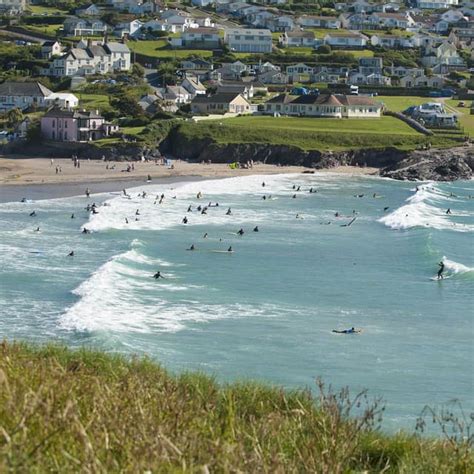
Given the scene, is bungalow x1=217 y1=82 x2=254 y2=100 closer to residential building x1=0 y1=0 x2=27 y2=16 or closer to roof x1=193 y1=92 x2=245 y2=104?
roof x1=193 y1=92 x2=245 y2=104

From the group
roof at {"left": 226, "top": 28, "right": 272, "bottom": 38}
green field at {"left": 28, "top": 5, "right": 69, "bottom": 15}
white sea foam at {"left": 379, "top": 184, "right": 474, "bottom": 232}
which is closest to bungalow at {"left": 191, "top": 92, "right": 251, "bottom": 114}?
roof at {"left": 226, "top": 28, "right": 272, "bottom": 38}

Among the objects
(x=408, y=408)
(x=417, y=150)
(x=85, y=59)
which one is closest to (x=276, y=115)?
(x=417, y=150)

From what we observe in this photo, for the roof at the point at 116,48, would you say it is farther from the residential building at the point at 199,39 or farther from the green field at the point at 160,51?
the residential building at the point at 199,39

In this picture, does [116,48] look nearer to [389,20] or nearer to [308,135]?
[308,135]

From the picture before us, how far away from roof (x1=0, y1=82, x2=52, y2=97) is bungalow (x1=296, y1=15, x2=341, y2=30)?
50.3 meters

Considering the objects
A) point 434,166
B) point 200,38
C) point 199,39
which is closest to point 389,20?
point 200,38

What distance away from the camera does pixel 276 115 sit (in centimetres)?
8544

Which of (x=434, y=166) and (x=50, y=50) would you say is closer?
(x=434, y=166)

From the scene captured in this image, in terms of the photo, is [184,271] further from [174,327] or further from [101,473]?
[101,473]

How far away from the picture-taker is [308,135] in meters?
74.4

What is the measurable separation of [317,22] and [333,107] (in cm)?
4809

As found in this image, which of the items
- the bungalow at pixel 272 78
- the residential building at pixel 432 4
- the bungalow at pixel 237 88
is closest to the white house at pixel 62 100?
the bungalow at pixel 237 88

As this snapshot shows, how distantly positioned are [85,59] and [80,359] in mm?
→ 84273

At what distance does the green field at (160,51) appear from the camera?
358 ft
